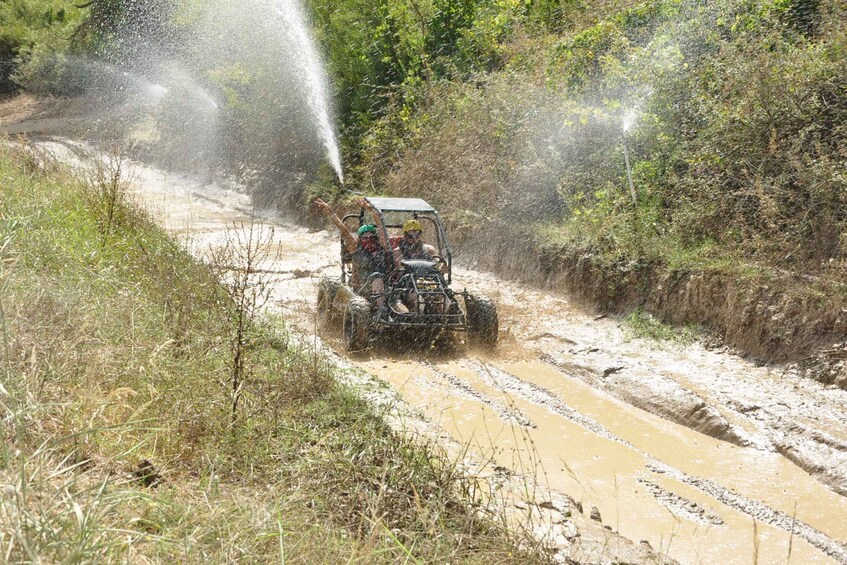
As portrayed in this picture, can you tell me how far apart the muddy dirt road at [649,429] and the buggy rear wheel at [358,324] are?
0.65 feet

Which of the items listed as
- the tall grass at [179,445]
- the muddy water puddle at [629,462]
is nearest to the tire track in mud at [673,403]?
the muddy water puddle at [629,462]

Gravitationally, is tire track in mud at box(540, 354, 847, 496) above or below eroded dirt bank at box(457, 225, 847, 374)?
below

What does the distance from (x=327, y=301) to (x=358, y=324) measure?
1.35 meters

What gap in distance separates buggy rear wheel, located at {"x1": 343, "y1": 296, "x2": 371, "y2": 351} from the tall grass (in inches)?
70.3

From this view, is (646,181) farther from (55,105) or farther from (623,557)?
(55,105)

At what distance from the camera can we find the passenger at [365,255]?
9000 mm

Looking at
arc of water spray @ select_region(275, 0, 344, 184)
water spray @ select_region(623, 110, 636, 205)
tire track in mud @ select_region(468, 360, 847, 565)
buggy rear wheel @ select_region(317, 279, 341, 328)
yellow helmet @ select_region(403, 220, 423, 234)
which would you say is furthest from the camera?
arc of water spray @ select_region(275, 0, 344, 184)

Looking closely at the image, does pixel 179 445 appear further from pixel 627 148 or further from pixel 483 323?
pixel 627 148

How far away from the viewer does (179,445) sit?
4098 mm

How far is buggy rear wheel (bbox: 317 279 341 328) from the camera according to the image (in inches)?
378

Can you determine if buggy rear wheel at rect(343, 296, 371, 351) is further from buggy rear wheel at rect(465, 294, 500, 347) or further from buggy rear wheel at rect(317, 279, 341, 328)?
buggy rear wheel at rect(465, 294, 500, 347)

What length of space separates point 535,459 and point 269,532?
347 centimetres

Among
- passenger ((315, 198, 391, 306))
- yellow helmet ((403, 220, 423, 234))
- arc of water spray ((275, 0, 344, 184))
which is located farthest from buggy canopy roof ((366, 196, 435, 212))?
arc of water spray ((275, 0, 344, 184))

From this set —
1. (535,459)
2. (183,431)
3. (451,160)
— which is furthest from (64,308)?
(451,160)
